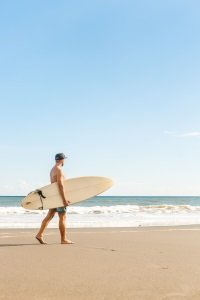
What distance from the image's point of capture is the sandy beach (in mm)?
4098

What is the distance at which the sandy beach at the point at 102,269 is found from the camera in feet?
13.4

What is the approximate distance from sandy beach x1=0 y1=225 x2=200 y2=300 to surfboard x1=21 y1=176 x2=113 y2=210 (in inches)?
32.0

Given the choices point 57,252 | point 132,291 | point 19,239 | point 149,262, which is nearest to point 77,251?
point 57,252

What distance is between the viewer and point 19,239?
884 cm

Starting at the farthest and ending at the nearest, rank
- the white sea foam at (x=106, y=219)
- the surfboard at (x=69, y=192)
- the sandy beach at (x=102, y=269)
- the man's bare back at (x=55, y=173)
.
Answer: the white sea foam at (x=106, y=219) → the surfboard at (x=69, y=192) → the man's bare back at (x=55, y=173) → the sandy beach at (x=102, y=269)

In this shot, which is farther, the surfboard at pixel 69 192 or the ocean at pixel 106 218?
the ocean at pixel 106 218

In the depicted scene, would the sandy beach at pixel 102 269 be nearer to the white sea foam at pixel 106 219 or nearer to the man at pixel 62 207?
the man at pixel 62 207

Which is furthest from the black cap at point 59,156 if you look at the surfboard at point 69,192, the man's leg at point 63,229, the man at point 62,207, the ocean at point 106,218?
the ocean at point 106,218

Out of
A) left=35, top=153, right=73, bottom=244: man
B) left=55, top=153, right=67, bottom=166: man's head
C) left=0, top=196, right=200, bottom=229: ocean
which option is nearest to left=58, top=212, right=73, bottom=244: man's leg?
left=35, top=153, right=73, bottom=244: man

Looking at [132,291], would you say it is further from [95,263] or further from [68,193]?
[68,193]

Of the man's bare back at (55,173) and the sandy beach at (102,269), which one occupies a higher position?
the man's bare back at (55,173)

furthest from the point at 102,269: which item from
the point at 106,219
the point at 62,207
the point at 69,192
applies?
the point at 106,219

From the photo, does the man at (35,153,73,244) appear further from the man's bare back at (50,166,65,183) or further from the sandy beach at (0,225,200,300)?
the sandy beach at (0,225,200,300)

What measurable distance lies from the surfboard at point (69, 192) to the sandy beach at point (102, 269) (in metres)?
0.81
